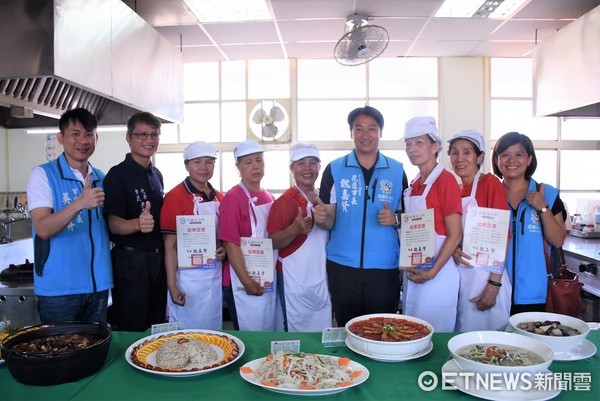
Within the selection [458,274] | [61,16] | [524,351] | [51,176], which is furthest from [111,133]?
[524,351]

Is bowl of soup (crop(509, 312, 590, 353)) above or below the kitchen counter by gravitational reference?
above

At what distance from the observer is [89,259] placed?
7.06ft

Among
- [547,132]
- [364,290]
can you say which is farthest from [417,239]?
[547,132]

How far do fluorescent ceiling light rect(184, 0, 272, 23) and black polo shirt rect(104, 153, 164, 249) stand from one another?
8.65ft

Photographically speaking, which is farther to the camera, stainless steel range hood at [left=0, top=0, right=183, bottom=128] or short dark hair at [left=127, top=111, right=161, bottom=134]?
short dark hair at [left=127, top=111, right=161, bottom=134]

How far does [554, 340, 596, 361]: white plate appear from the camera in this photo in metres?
1.38

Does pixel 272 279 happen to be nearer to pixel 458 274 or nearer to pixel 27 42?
pixel 458 274

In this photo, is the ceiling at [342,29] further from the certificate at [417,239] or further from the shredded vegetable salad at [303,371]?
the shredded vegetable salad at [303,371]

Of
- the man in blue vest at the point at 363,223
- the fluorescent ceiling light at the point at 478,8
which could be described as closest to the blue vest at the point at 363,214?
the man in blue vest at the point at 363,223

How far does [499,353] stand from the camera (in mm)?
1275

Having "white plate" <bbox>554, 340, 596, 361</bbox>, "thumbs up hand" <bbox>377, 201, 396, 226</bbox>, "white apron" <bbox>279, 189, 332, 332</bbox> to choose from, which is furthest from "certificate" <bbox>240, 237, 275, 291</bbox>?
"white plate" <bbox>554, 340, 596, 361</bbox>

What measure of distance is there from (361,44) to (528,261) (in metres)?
2.82

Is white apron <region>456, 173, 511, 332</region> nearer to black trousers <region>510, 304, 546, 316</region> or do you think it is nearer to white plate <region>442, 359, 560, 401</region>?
black trousers <region>510, 304, 546, 316</region>

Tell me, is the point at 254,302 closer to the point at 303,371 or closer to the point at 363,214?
the point at 363,214
